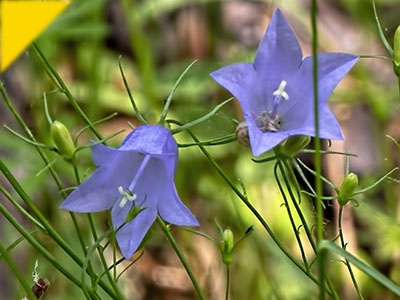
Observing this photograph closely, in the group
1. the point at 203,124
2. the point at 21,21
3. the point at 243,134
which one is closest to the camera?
the point at 21,21

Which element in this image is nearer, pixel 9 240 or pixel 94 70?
pixel 9 240

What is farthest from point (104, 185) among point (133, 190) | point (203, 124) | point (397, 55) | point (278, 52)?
point (203, 124)

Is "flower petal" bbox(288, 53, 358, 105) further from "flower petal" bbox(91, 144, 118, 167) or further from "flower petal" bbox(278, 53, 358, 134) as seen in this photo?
"flower petal" bbox(91, 144, 118, 167)

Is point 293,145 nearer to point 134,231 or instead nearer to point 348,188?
point 348,188

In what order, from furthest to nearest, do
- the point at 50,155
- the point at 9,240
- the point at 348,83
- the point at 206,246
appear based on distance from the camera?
1. the point at 348,83
2. the point at 206,246
3. the point at 9,240
4. the point at 50,155

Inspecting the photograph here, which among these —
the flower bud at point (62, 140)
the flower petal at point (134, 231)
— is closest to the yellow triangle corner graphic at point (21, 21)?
the flower bud at point (62, 140)

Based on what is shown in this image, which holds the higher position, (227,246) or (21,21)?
(21,21)

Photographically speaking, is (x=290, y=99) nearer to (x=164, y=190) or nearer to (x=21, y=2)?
(x=164, y=190)

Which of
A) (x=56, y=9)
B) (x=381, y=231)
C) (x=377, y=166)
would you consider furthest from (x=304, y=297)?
(x=56, y=9)
